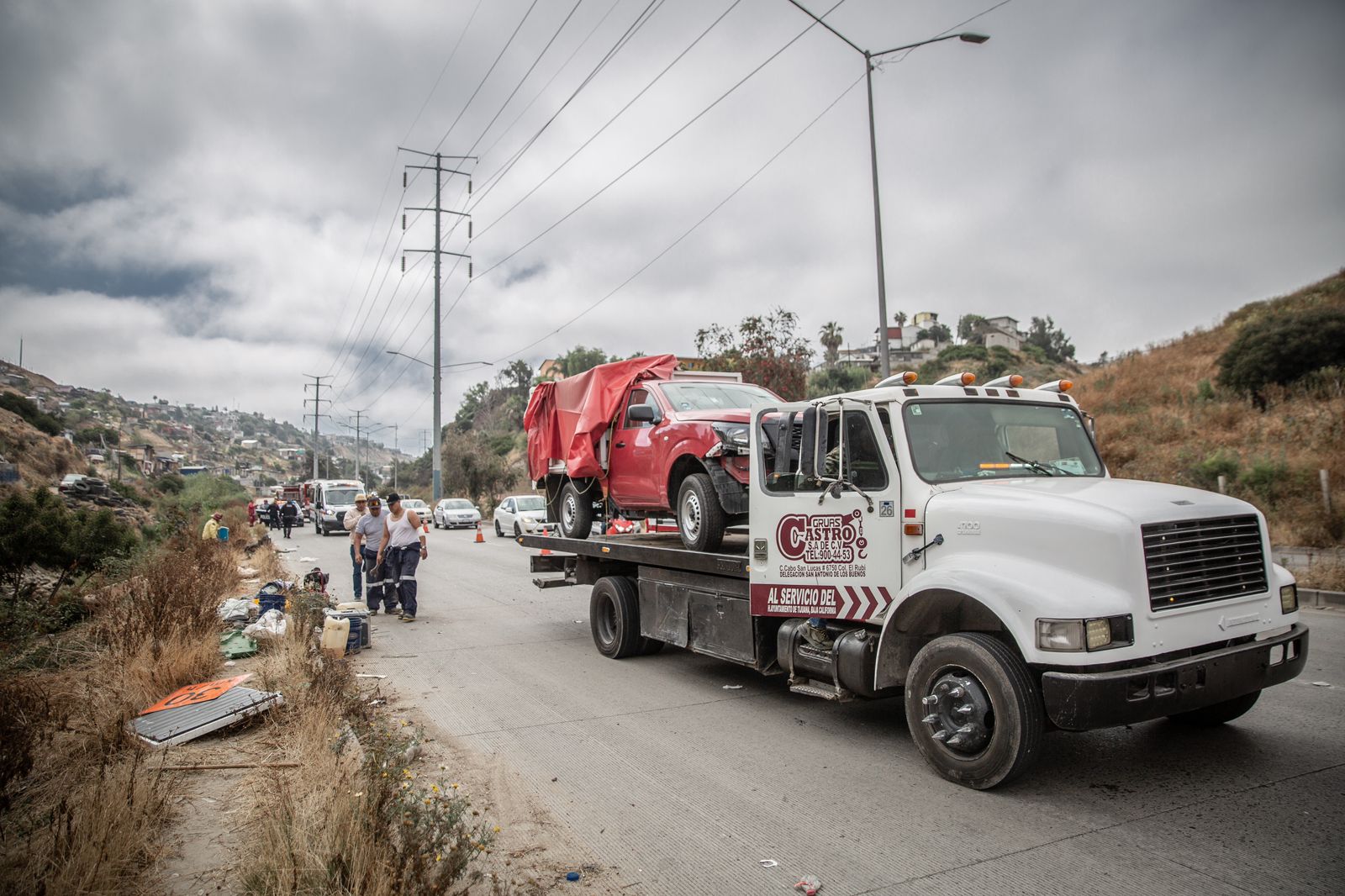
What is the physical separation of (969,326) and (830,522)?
9015 centimetres

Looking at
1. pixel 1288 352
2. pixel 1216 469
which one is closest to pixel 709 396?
Result: pixel 1216 469

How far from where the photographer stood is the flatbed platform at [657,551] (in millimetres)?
6672

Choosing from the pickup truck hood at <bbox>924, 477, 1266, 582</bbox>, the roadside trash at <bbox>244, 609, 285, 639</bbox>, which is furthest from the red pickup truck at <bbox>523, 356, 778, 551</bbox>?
the roadside trash at <bbox>244, 609, 285, 639</bbox>

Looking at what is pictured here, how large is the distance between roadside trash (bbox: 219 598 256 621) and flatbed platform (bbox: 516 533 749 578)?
11.3 feet

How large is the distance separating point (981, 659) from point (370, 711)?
4.49m

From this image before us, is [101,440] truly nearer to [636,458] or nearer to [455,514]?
[455,514]

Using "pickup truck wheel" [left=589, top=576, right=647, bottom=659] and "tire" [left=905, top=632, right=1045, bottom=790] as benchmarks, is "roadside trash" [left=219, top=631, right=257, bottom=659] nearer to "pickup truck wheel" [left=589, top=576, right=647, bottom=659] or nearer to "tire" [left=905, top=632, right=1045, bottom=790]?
"pickup truck wheel" [left=589, top=576, right=647, bottom=659]

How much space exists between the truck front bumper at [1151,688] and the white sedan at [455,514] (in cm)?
3232

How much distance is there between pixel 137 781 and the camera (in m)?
4.29

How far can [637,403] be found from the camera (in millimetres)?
9352

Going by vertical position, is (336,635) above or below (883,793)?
above

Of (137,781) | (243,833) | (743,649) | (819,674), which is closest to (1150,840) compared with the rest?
(819,674)

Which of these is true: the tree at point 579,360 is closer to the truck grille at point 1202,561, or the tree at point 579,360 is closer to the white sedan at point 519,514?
the white sedan at point 519,514

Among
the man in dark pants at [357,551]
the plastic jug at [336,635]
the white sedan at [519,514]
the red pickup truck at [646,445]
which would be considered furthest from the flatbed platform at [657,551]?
the white sedan at [519,514]
